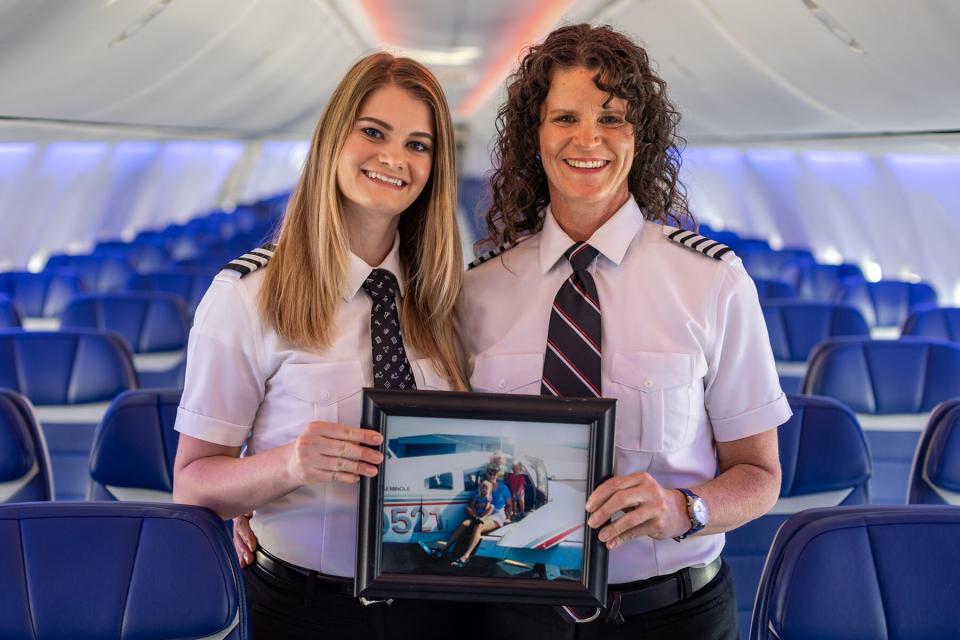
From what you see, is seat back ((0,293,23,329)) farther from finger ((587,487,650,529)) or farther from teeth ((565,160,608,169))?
finger ((587,487,650,529))

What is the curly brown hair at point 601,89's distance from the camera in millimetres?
2062

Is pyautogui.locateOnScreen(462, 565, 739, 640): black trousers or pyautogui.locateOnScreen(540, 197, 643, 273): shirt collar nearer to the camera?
pyautogui.locateOnScreen(462, 565, 739, 640): black trousers

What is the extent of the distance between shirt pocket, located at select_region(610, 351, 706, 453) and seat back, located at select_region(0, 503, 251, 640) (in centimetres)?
81

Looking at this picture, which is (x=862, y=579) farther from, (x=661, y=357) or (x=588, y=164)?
(x=588, y=164)

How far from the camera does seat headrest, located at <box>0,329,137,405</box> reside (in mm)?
4461

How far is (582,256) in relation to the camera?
2.12 metres

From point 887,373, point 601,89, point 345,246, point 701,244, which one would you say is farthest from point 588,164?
point 887,373

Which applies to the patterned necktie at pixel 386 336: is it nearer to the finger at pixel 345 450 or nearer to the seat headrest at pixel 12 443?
the finger at pixel 345 450

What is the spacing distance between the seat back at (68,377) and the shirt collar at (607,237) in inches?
110

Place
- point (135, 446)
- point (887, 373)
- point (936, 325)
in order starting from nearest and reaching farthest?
1. point (135, 446)
2. point (887, 373)
3. point (936, 325)

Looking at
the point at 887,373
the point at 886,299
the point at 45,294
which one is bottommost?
the point at 887,373

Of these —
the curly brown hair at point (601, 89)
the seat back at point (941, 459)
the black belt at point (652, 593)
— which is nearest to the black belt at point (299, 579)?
the black belt at point (652, 593)

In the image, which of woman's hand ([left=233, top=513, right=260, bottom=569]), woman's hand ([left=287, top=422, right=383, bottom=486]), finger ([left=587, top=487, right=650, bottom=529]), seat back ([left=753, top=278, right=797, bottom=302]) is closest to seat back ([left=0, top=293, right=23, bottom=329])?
woman's hand ([left=233, top=513, right=260, bottom=569])

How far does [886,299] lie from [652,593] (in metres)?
6.60
